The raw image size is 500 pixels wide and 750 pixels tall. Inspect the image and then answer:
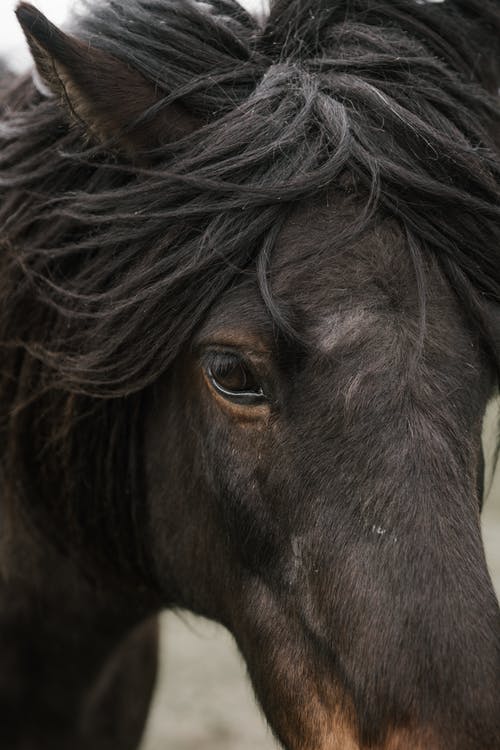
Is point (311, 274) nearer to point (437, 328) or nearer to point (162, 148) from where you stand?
point (437, 328)

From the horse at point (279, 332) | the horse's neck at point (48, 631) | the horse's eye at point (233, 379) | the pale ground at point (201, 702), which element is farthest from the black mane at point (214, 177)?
the pale ground at point (201, 702)

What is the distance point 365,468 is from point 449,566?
22 centimetres

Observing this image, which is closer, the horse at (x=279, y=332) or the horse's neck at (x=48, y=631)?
the horse at (x=279, y=332)

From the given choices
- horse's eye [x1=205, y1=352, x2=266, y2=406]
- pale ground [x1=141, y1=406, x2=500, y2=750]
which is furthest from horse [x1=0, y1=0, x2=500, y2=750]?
pale ground [x1=141, y1=406, x2=500, y2=750]

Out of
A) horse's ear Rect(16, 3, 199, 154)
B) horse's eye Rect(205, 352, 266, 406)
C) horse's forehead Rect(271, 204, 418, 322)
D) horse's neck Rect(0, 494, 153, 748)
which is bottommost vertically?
horse's neck Rect(0, 494, 153, 748)

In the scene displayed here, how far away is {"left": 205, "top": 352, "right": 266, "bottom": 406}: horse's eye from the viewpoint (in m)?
1.84

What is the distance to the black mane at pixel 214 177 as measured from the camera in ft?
6.24

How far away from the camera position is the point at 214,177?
1926mm

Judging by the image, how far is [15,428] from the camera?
2.46m

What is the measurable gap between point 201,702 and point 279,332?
13.1ft

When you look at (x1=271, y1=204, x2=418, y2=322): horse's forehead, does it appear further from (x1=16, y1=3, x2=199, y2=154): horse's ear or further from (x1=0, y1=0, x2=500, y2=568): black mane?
(x1=16, y1=3, x2=199, y2=154): horse's ear

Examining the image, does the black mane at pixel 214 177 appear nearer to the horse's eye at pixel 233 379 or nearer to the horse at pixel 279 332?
the horse at pixel 279 332

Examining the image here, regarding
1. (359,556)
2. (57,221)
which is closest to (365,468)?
(359,556)

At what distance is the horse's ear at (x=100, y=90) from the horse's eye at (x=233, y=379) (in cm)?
54
